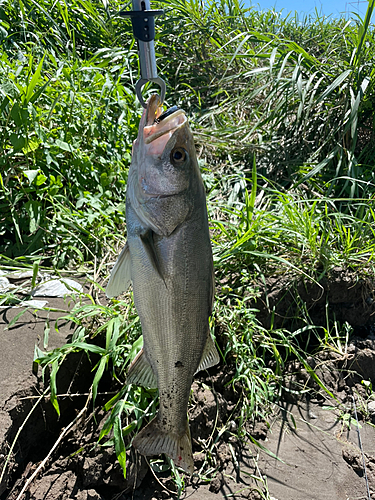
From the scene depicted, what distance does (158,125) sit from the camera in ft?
4.76

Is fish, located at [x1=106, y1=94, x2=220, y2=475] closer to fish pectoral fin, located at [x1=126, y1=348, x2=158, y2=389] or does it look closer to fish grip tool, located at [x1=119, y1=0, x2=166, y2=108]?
fish pectoral fin, located at [x1=126, y1=348, x2=158, y2=389]

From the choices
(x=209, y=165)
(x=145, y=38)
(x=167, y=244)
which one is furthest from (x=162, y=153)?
(x=209, y=165)

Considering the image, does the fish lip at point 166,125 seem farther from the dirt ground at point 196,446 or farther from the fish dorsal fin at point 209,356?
the dirt ground at point 196,446

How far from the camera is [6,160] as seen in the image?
134 inches

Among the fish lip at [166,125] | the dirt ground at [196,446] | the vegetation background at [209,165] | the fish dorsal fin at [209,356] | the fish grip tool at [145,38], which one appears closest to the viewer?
the fish lip at [166,125]

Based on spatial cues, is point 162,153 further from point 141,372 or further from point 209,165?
point 209,165

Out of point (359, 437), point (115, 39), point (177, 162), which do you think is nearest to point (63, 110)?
point (115, 39)

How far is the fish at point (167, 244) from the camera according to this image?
1.47 m

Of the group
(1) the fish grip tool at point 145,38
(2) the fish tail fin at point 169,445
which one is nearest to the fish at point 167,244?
(1) the fish grip tool at point 145,38

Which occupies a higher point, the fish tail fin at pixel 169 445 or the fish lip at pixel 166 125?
the fish lip at pixel 166 125

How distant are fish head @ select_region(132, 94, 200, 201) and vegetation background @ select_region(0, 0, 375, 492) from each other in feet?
4.28

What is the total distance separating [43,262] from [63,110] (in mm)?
1366

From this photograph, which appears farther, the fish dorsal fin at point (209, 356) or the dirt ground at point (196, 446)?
the dirt ground at point (196, 446)

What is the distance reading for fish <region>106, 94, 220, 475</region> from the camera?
1.47 meters
